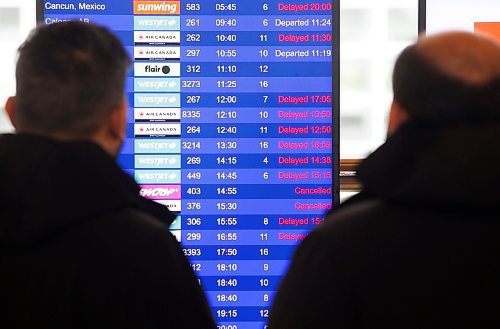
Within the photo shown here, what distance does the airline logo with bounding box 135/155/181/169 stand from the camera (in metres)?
3.13

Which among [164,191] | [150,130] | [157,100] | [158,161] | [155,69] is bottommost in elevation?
[164,191]

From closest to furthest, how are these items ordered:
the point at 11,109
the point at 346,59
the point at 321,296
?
the point at 321,296
the point at 11,109
the point at 346,59

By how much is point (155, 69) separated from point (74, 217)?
158 centimetres

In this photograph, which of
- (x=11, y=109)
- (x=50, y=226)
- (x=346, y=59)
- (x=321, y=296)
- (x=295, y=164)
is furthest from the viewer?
(x=346, y=59)

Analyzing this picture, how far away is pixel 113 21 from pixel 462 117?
1.82 metres

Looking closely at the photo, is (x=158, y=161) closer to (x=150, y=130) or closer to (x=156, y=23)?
(x=150, y=130)

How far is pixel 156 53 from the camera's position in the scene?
124 inches

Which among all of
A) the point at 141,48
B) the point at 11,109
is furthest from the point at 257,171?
the point at 11,109

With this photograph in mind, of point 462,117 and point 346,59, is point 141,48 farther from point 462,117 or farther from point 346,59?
point 462,117

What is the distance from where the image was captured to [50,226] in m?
1.62

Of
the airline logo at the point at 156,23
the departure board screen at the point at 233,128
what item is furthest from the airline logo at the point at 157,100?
the airline logo at the point at 156,23

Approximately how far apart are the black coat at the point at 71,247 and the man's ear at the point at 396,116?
0.57 meters

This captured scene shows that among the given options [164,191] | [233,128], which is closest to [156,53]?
[233,128]

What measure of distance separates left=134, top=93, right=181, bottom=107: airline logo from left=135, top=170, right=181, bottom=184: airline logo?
0.26m
